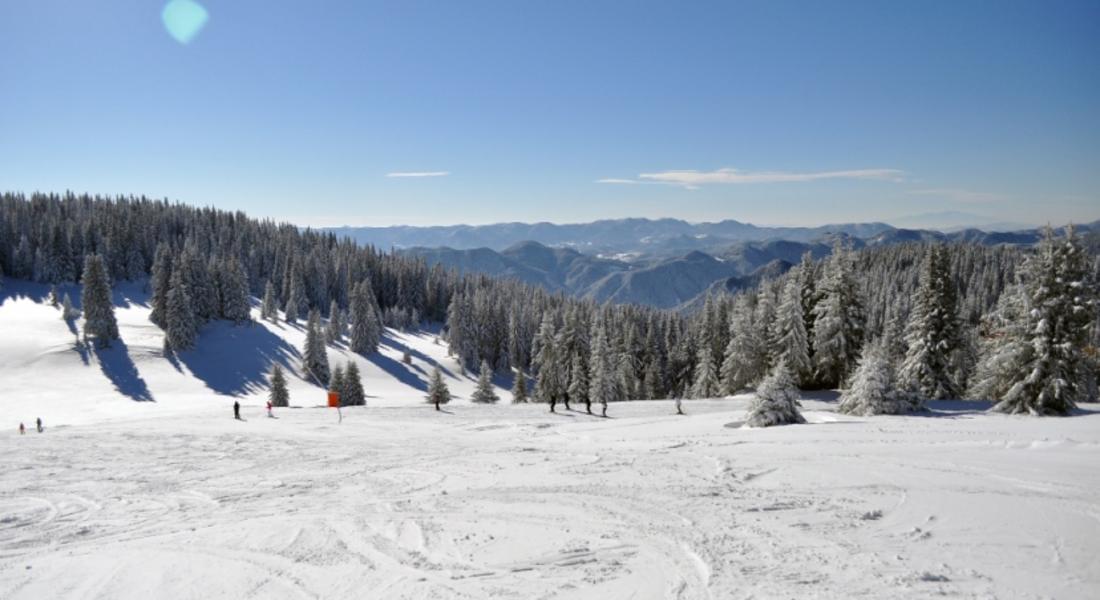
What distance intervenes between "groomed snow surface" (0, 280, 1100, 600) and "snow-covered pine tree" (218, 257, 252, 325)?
6459cm

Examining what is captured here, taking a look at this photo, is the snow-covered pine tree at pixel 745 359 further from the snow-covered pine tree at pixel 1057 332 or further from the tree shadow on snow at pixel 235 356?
the tree shadow on snow at pixel 235 356

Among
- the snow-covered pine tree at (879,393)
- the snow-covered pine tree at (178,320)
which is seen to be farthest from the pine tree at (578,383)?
the snow-covered pine tree at (178,320)

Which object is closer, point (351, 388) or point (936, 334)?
point (936, 334)

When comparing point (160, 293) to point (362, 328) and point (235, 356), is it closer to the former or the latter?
point (235, 356)

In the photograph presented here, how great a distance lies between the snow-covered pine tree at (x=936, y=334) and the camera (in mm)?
30328

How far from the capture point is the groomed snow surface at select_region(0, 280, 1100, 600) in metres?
9.71

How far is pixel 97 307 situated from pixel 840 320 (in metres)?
81.6

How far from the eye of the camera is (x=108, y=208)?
12512cm

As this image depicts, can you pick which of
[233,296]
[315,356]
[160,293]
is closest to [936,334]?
[315,356]

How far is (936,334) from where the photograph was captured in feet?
101

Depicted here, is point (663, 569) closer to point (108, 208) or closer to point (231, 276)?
point (231, 276)

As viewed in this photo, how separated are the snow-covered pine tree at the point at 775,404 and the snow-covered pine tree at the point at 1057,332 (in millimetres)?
9537

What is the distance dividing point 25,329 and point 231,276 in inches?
971

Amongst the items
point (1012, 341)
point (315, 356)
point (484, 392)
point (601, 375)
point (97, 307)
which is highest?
point (1012, 341)
